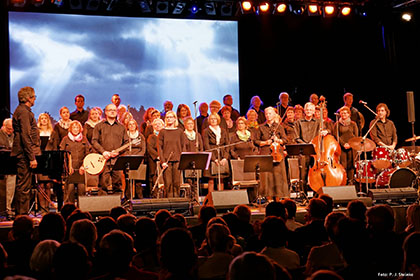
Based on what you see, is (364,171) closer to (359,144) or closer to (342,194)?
(359,144)

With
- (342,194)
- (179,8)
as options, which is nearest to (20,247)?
(342,194)

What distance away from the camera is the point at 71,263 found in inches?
111

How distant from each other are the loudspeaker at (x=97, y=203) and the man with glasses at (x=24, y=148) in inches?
31.3

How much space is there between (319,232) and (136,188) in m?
5.91

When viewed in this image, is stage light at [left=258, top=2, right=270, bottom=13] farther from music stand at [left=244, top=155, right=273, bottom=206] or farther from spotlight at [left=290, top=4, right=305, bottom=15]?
music stand at [left=244, top=155, right=273, bottom=206]

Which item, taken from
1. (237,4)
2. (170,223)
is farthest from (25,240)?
(237,4)

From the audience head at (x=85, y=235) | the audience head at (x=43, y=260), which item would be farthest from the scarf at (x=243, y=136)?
the audience head at (x=43, y=260)

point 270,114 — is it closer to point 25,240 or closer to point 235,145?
point 235,145

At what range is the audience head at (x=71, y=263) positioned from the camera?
9.23 ft

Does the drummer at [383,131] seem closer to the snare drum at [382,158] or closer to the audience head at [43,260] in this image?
the snare drum at [382,158]

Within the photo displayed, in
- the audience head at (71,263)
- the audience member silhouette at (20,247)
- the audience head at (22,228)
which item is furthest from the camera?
the audience head at (22,228)

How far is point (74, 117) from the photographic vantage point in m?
11.4

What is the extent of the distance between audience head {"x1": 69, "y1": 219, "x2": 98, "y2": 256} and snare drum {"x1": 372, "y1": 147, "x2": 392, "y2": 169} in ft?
25.0

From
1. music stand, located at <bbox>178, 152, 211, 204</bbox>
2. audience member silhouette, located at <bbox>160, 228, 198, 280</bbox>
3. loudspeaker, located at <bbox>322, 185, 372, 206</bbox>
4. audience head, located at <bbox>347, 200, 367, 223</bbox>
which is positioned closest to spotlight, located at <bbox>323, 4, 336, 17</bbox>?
loudspeaker, located at <bbox>322, 185, 372, 206</bbox>
